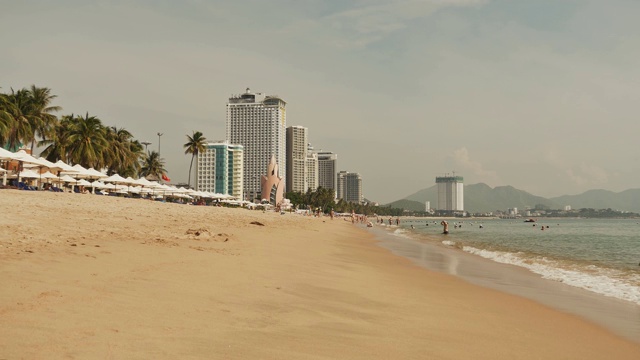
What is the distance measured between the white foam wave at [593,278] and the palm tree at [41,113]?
4947 cm

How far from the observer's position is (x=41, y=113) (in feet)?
165

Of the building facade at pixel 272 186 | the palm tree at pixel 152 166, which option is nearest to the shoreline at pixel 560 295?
the palm tree at pixel 152 166

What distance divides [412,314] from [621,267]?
15.8 m

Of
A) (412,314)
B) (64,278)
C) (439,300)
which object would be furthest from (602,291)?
(64,278)

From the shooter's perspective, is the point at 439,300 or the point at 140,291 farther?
the point at 439,300

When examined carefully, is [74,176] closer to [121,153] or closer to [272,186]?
[121,153]

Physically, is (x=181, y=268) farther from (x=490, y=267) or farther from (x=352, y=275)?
(x=490, y=267)

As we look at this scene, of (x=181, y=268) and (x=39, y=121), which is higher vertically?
(x=39, y=121)

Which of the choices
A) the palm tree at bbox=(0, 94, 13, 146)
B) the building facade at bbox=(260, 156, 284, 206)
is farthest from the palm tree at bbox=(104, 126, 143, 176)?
the building facade at bbox=(260, 156, 284, 206)

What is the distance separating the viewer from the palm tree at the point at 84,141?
168ft

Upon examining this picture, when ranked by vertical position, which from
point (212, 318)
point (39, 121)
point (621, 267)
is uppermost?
point (39, 121)

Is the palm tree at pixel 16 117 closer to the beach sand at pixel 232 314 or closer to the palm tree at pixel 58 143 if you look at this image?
the palm tree at pixel 58 143

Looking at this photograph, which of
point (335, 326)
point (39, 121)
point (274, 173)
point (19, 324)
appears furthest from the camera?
point (274, 173)

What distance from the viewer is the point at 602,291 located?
38.5 feet
